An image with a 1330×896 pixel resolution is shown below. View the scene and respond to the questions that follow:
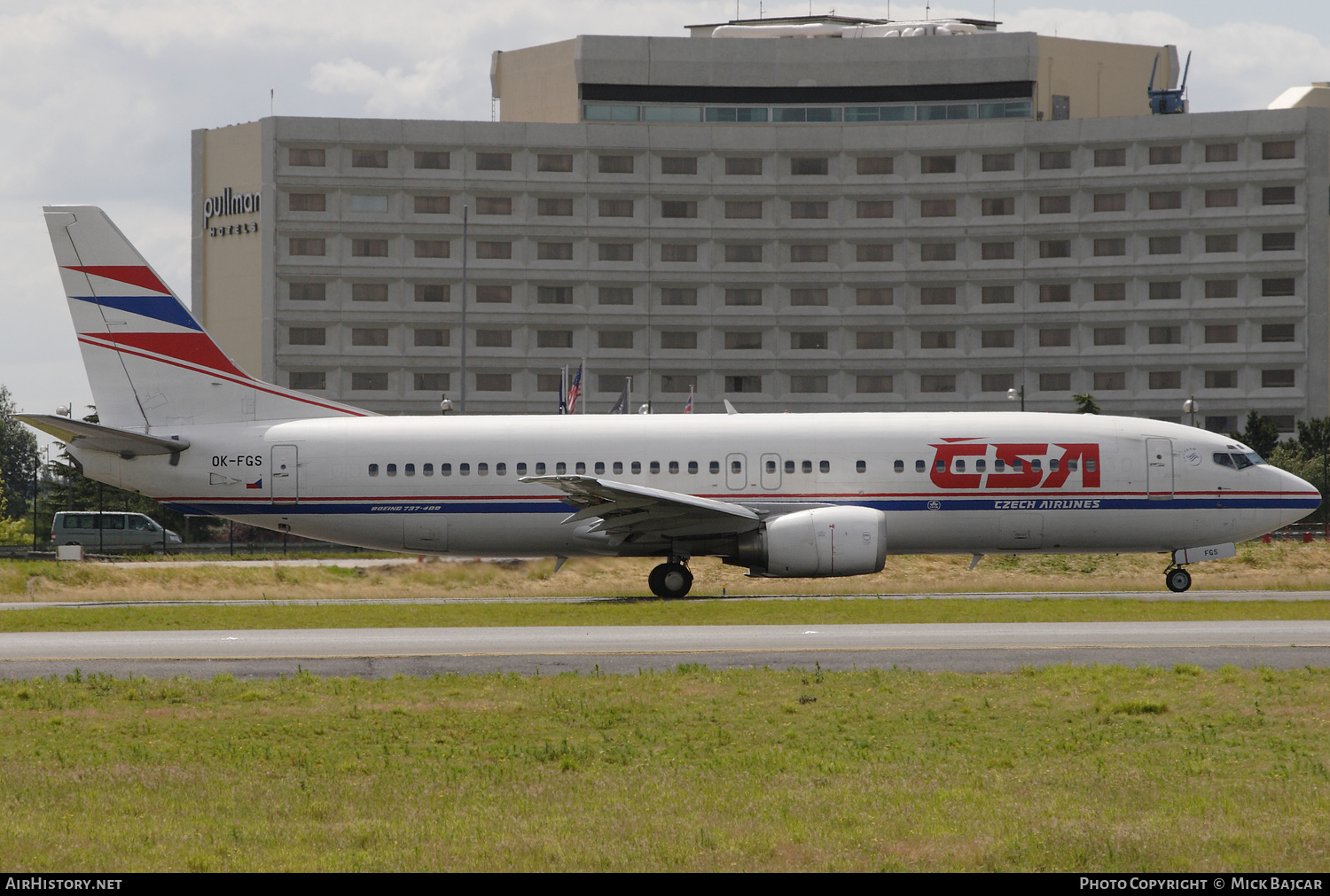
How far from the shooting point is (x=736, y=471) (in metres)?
31.7

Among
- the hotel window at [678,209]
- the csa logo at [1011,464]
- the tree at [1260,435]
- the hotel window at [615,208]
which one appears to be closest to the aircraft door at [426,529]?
the csa logo at [1011,464]

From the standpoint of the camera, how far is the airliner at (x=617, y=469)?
31.5 meters

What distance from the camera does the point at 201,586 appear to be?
3753 cm

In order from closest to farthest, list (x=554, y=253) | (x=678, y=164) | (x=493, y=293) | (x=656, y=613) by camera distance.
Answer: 1. (x=656, y=613)
2. (x=493, y=293)
3. (x=554, y=253)
4. (x=678, y=164)

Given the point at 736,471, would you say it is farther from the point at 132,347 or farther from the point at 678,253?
the point at 678,253

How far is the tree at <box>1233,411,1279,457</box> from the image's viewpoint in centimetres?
8706

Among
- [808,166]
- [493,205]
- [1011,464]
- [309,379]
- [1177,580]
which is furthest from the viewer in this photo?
[808,166]

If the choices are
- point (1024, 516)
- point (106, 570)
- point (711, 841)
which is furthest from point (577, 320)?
point (711, 841)

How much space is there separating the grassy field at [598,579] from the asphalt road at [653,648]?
404 inches

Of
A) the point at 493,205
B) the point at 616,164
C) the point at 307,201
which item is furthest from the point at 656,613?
the point at 307,201

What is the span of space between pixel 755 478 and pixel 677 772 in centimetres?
2044

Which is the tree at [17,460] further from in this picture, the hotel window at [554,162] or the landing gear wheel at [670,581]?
the landing gear wheel at [670,581]
